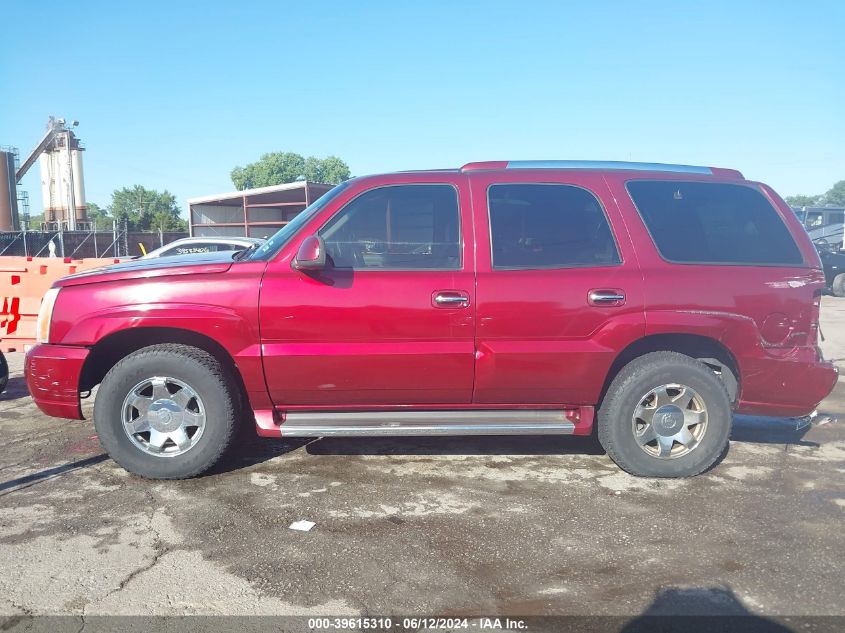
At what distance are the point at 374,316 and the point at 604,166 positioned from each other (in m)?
1.89

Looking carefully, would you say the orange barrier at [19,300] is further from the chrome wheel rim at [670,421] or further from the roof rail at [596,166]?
the chrome wheel rim at [670,421]

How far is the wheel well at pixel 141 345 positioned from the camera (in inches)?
161

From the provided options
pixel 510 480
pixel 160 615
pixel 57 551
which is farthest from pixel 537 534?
pixel 57 551

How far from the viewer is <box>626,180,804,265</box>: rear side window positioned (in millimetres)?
4156

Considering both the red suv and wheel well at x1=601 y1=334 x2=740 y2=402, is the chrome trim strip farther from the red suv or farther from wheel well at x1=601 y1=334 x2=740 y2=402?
wheel well at x1=601 y1=334 x2=740 y2=402

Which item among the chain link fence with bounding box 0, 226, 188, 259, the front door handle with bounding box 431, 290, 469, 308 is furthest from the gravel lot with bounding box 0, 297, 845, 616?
the chain link fence with bounding box 0, 226, 188, 259

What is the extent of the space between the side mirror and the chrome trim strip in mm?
1409

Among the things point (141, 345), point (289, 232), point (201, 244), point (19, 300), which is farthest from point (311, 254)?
point (201, 244)

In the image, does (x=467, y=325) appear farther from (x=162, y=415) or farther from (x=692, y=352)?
(x=162, y=415)

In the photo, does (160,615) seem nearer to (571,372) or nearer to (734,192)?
(571,372)

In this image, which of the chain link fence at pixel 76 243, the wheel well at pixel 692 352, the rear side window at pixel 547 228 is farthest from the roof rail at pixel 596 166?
the chain link fence at pixel 76 243

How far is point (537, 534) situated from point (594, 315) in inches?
53.8

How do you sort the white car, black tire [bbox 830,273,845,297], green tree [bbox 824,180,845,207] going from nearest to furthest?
the white car < black tire [bbox 830,273,845,297] < green tree [bbox 824,180,845,207]

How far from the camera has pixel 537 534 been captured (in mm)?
3418
